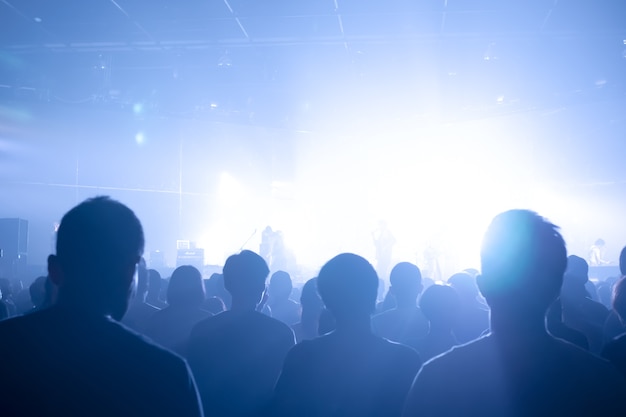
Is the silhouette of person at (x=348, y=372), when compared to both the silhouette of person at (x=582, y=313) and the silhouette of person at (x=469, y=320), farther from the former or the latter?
the silhouette of person at (x=582, y=313)

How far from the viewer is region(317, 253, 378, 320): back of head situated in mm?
2518

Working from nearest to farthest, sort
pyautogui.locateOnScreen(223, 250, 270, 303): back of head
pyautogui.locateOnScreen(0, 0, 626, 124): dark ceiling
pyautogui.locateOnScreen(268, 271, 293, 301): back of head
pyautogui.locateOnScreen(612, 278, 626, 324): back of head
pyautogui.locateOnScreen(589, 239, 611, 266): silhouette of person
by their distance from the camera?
pyautogui.locateOnScreen(223, 250, 270, 303): back of head
pyautogui.locateOnScreen(612, 278, 626, 324): back of head
pyautogui.locateOnScreen(268, 271, 293, 301): back of head
pyautogui.locateOnScreen(0, 0, 626, 124): dark ceiling
pyautogui.locateOnScreen(589, 239, 611, 266): silhouette of person

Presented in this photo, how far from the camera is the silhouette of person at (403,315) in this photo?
4.35m

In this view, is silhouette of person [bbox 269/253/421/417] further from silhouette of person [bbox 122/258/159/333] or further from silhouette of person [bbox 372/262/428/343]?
silhouette of person [bbox 122/258/159/333]

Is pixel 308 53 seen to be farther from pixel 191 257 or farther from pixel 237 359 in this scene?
pixel 237 359

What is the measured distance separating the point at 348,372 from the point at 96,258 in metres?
1.24

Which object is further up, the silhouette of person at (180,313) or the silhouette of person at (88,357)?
the silhouette of person at (88,357)

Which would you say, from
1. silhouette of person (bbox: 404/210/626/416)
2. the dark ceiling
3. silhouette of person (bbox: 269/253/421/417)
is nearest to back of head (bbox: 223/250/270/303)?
silhouette of person (bbox: 269/253/421/417)

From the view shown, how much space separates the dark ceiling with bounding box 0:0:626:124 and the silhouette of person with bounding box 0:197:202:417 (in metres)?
10.8

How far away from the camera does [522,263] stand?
1.71 m

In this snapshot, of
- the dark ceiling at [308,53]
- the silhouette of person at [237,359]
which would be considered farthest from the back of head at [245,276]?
the dark ceiling at [308,53]

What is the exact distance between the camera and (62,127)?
16.6 meters

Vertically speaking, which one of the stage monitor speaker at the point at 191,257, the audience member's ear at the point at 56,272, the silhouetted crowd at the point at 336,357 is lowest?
the stage monitor speaker at the point at 191,257

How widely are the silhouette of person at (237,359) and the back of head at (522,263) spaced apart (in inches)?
67.9
